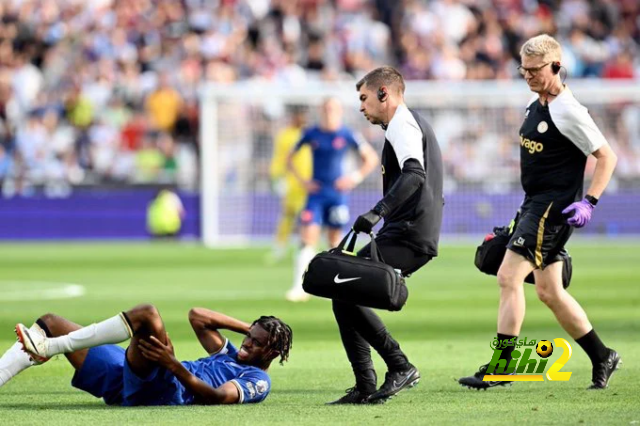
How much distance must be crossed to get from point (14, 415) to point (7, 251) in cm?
1921

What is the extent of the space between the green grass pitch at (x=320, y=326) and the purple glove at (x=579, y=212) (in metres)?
1.10

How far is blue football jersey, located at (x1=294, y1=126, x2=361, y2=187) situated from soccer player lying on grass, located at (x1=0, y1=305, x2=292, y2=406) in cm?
826

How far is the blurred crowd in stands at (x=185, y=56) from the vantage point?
29703 millimetres

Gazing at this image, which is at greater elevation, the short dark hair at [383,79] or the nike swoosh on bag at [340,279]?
the short dark hair at [383,79]

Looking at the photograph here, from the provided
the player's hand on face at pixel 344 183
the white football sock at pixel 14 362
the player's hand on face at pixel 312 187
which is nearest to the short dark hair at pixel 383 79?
the white football sock at pixel 14 362

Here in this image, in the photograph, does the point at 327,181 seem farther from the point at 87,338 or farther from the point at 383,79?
the point at 87,338

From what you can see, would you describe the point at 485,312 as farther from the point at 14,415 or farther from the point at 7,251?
the point at 7,251

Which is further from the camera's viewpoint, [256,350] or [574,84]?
[574,84]

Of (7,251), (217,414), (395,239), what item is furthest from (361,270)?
(7,251)

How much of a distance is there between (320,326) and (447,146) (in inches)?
573

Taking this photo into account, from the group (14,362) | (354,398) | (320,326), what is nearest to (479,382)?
(354,398)

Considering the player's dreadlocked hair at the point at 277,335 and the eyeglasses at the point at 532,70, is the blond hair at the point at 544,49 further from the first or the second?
the player's dreadlocked hair at the point at 277,335

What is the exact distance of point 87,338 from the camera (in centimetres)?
801

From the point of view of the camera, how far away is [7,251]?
26625 millimetres
